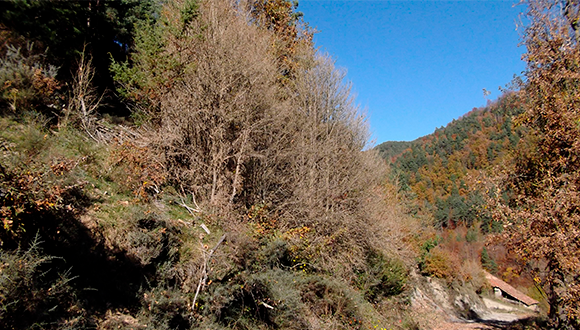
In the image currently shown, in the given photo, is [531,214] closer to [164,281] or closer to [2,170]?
[164,281]

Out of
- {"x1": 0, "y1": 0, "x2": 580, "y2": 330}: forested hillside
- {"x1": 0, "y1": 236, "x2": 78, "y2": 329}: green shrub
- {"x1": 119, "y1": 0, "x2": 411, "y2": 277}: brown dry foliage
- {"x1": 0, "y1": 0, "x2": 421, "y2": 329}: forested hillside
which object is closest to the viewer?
{"x1": 0, "y1": 236, "x2": 78, "y2": 329}: green shrub

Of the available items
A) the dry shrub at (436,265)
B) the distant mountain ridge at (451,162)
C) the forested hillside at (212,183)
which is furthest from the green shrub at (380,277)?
the distant mountain ridge at (451,162)

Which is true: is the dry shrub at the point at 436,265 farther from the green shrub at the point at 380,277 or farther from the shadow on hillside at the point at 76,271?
the shadow on hillside at the point at 76,271

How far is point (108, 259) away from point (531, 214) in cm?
837

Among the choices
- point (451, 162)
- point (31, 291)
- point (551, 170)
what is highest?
point (451, 162)

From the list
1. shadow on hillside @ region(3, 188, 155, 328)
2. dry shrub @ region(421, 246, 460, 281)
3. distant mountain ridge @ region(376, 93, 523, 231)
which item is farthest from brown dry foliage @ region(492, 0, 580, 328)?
distant mountain ridge @ region(376, 93, 523, 231)

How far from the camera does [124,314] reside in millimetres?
3783

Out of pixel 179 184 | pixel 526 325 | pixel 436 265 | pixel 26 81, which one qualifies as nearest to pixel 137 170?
pixel 179 184

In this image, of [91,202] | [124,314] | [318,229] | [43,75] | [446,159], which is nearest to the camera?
[124,314]

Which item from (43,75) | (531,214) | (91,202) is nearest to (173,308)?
(91,202)

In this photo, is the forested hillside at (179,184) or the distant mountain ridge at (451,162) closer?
the forested hillside at (179,184)

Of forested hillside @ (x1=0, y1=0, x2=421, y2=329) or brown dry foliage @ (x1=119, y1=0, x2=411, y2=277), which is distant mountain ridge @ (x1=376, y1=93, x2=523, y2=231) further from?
forested hillside @ (x1=0, y1=0, x2=421, y2=329)

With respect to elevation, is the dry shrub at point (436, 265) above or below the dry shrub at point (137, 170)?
below

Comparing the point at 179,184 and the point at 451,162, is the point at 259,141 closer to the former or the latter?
the point at 179,184
